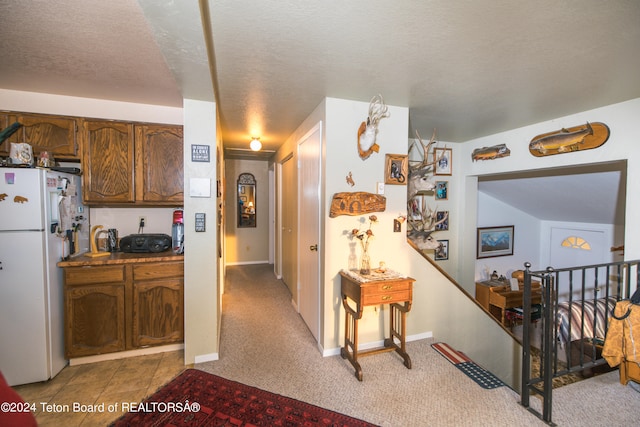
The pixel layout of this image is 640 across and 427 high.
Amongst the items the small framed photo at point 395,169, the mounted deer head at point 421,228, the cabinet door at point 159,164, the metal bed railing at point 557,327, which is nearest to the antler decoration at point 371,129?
the small framed photo at point 395,169

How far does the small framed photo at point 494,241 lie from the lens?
4637 millimetres

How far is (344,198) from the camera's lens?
2.48 m

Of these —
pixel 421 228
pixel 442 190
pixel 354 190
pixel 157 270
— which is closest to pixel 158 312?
pixel 157 270

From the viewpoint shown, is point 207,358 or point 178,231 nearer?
point 207,358

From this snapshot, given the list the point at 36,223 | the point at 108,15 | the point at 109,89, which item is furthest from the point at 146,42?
the point at 36,223

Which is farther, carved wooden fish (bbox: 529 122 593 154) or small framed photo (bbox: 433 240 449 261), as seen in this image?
small framed photo (bbox: 433 240 449 261)

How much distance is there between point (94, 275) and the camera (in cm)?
235

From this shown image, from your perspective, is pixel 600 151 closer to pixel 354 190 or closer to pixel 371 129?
pixel 371 129

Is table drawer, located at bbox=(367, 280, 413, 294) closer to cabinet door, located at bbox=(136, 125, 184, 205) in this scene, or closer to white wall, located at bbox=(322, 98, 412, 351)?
white wall, located at bbox=(322, 98, 412, 351)

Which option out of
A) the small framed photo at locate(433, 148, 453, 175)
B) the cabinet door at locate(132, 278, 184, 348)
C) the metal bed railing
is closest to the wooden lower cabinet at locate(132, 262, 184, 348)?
the cabinet door at locate(132, 278, 184, 348)

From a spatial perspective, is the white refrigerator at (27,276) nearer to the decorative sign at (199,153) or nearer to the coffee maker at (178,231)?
the coffee maker at (178,231)

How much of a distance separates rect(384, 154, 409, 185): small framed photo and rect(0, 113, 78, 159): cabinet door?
9.73 ft

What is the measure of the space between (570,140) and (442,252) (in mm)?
2030

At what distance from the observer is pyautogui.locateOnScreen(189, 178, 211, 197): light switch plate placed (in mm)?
2344
